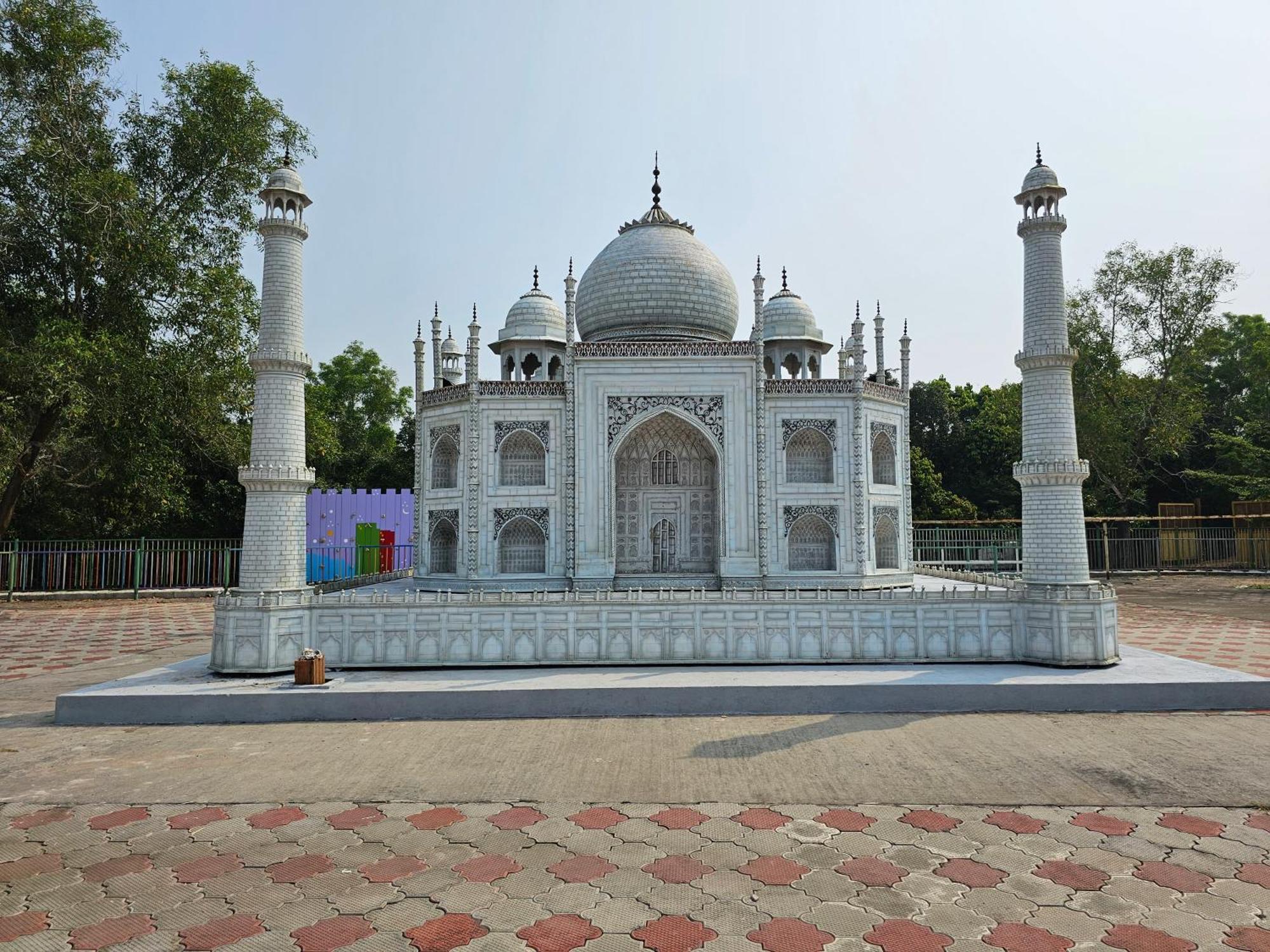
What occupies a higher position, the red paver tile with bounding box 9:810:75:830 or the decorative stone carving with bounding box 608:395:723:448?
the decorative stone carving with bounding box 608:395:723:448

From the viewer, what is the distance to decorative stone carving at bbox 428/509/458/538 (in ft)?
62.7

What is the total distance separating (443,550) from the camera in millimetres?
19625

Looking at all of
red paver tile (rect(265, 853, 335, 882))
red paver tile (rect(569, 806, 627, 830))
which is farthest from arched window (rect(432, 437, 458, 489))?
red paver tile (rect(265, 853, 335, 882))

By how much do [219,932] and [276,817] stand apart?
6.11 ft

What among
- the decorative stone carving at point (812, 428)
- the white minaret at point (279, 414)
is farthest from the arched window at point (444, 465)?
the decorative stone carving at point (812, 428)

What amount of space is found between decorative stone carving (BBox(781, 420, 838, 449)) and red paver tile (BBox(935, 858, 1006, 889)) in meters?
14.0

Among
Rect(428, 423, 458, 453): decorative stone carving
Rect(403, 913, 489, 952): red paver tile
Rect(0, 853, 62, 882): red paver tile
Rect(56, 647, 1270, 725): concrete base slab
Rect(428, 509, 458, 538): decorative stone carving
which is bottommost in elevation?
Rect(0, 853, 62, 882): red paver tile

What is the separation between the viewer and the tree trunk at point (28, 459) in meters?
21.2

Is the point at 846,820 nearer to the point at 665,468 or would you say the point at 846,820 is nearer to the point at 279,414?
the point at 279,414

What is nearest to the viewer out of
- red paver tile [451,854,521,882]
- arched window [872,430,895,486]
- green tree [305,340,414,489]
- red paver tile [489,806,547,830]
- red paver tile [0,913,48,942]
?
red paver tile [0,913,48,942]

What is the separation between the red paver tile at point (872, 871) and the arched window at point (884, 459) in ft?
49.6

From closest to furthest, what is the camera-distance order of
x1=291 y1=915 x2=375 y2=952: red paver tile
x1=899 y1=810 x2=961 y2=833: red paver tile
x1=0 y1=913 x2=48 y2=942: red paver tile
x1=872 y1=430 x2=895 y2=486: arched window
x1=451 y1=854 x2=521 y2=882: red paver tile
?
x1=291 y1=915 x2=375 y2=952: red paver tile < x1=0 y1=913 x2=48 y2=942: red paver tile < x1=451 y1=854 x2=521 y2=882: red paver tile < x1=899 y1=810 x2=961 y2=833: red paver tile < x1=872 y1=430 x2=895 y2=486: arched window

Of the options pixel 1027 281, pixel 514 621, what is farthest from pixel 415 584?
pixel 1027 281

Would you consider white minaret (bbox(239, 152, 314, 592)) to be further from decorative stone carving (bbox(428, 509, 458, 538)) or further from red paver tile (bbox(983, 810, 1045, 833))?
red paver tile (bbox(983, 810, 1045, 833))
